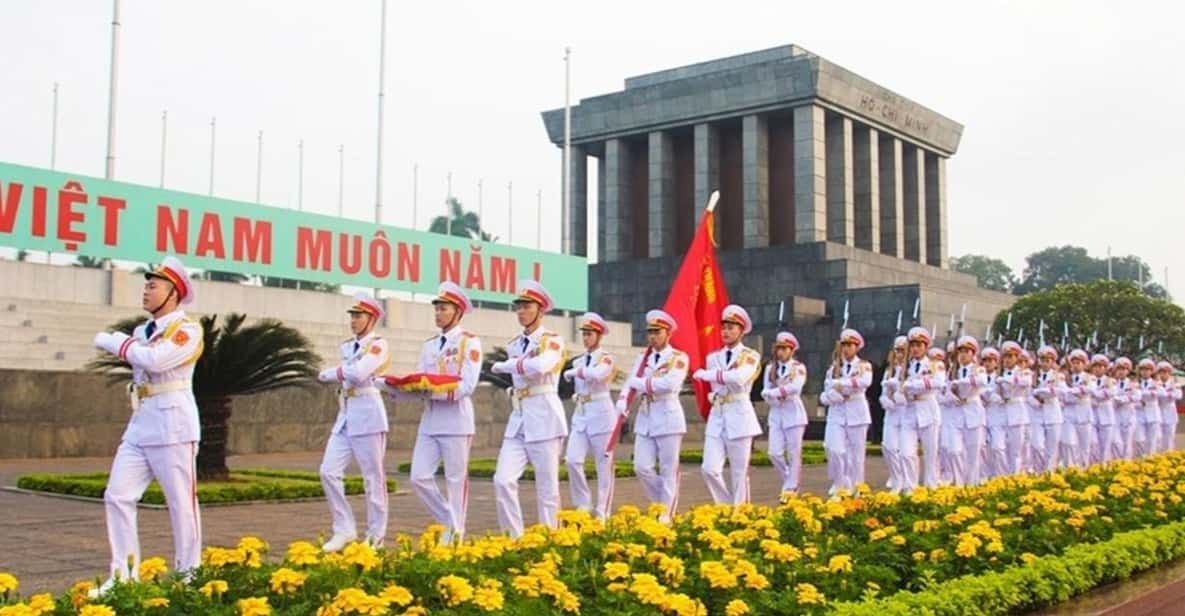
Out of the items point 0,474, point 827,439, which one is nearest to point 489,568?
point 827,439

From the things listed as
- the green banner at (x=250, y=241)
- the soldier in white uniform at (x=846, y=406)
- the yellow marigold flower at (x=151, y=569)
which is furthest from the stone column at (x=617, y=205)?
the yellow marigold flower at (x=151, y=569)

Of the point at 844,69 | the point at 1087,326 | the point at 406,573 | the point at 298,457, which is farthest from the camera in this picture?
the point at 844,69

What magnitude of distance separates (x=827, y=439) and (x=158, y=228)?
1620 cm

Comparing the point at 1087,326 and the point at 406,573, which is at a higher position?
the point at 1087,326

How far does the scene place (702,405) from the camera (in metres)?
11.7

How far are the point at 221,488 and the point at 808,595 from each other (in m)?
8.47

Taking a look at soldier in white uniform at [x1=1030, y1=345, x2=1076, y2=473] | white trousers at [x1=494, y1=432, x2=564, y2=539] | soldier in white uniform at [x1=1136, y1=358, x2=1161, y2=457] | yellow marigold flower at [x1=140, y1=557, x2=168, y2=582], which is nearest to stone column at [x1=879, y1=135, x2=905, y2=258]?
soldier in white uniform at [x1=1136, y1=358, x2=1161, y2=457]

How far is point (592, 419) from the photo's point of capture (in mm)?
10109

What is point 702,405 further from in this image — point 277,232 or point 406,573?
point 277,232

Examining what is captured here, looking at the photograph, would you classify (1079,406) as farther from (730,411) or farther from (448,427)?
(448,427)

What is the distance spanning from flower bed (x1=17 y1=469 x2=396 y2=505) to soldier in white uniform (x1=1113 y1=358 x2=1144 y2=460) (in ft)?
41.3

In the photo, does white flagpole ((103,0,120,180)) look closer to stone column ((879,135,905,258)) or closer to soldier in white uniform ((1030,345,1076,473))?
soldier in white uniform ((1030,345,1076,473))

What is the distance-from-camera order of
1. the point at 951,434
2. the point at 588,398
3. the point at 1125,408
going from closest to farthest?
the point at 588,398
the point at 951,434
the point at 1125,408

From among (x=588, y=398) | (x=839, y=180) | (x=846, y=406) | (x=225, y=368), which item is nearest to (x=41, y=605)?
(x=588, y=398)
